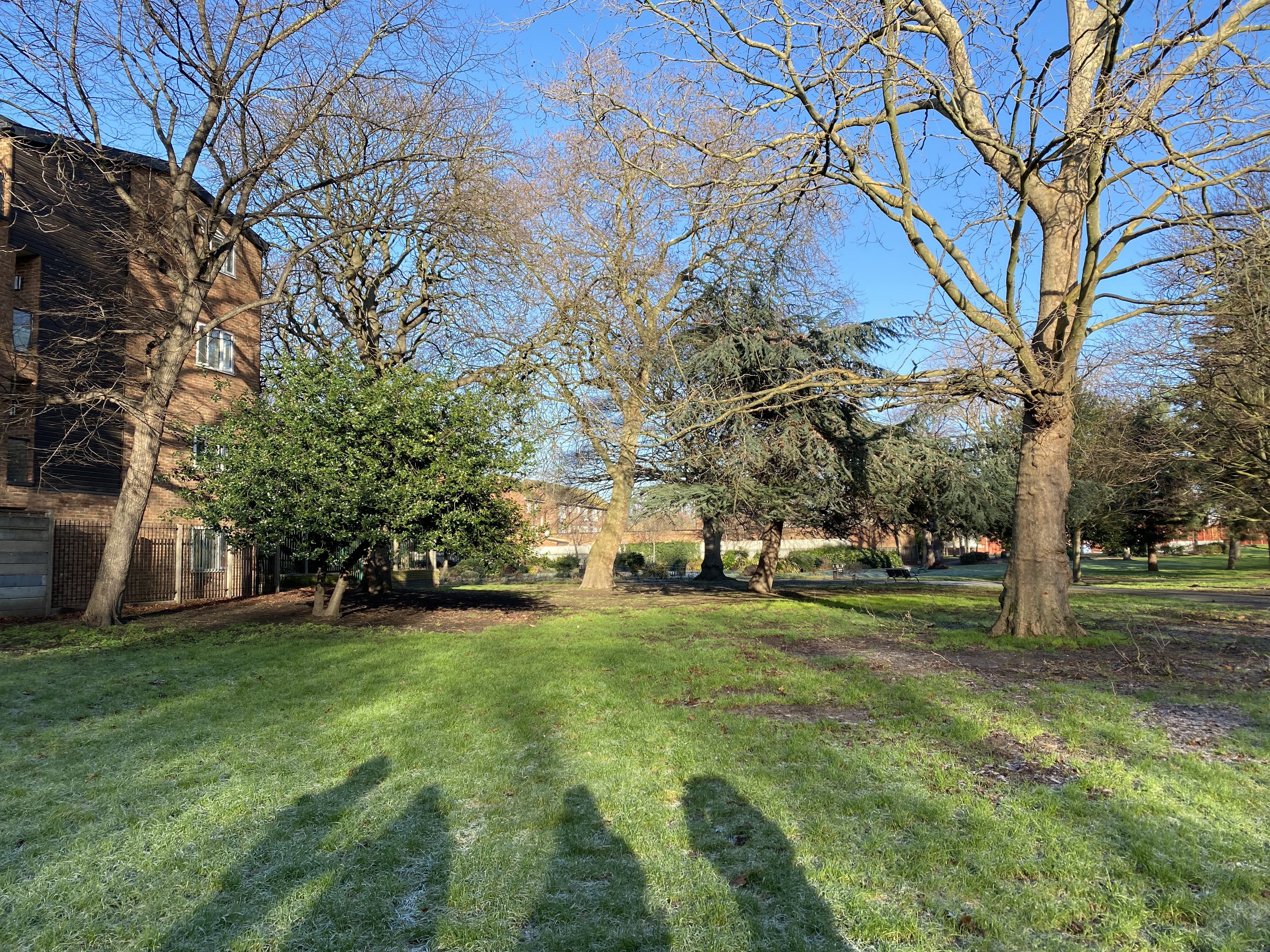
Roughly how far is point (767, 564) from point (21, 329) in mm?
21004

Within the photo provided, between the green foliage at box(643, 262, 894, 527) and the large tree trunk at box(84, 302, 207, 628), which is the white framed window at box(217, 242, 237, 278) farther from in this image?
the green foliage at box(643, 262, 894, 527)

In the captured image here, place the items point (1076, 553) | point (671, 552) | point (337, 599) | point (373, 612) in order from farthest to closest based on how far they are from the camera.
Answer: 1. point (671, 552)
2. point (1076, 553)
3. point (373, 612)
4. point (337, 599)

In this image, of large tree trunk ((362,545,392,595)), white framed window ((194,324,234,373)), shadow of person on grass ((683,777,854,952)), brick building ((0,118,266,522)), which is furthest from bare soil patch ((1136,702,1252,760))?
white framed window ((194,324,234,373))

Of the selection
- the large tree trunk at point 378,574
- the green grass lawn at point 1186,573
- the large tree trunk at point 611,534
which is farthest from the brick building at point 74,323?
the green grass lawn at point 1186,573

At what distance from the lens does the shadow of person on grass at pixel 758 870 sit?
309 centimetres

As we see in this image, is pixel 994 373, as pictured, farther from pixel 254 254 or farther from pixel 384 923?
pixel 254 254

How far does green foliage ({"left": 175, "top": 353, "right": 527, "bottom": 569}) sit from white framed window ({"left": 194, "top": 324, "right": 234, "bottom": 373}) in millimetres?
7999

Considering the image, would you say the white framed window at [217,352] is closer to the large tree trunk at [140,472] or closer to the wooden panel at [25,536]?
the wooden panel at [25,536]

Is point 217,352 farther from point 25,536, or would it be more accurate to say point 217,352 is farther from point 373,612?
point 373,612

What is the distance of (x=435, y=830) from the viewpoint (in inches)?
167

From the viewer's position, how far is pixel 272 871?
3.74 metres

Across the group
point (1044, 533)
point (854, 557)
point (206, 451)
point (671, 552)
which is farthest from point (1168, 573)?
point (206, 451)

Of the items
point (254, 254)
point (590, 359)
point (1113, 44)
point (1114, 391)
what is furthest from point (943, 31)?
point (254, 254)

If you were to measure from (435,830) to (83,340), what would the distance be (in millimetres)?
12868
